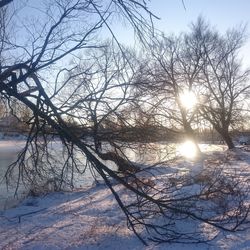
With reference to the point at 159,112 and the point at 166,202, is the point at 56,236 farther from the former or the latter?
the point at 166,202

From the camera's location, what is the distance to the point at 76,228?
366 inches

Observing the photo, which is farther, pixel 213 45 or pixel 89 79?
pixel 213 45

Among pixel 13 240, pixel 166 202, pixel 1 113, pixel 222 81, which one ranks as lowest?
pixel 13 240

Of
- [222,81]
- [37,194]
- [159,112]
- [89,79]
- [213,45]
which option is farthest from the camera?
[222,81]

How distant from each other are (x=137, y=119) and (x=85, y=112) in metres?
1.18

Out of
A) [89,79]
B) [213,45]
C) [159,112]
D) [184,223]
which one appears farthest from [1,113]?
[213,45]

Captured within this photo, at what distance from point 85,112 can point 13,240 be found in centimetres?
294

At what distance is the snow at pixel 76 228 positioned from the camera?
7611 millimetres

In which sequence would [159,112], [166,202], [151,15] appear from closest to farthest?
[151,15] → [166,202] → [159,112]

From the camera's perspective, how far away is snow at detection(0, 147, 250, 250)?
7.61m

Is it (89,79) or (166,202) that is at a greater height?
(89,79)

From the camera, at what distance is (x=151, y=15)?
470cm

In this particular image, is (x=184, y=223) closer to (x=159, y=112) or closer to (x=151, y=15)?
(x=159, y=112)

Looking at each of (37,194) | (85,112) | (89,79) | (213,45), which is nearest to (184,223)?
(85,112)
